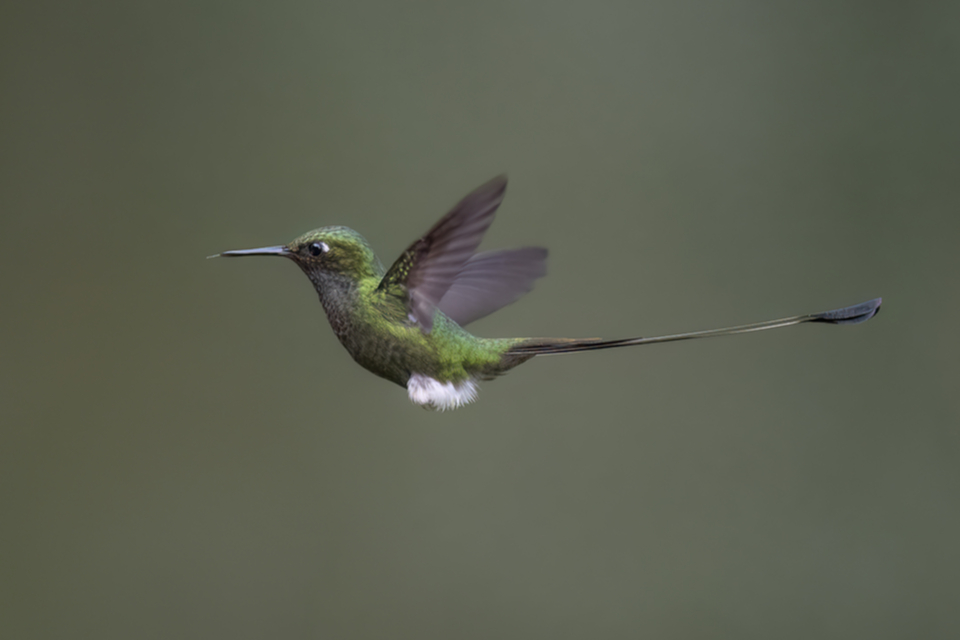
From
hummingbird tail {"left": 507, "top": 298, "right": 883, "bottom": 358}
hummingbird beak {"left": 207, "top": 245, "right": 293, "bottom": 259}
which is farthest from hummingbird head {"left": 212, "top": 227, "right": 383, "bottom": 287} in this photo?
hummingbird tail {"left": 507, "top": 298, "right": 883, "bottom": 358}

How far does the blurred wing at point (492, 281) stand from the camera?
51 centimetres

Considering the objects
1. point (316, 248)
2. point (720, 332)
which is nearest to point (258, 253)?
point (316, 248)

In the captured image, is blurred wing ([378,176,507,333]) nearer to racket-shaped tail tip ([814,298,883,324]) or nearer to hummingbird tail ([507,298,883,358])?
hummingbird tail ([507,298,883,358])

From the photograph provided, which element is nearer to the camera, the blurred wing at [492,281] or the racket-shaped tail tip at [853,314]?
the racket-shaped tail tip at [853,314]

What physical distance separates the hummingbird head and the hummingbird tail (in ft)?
0.39

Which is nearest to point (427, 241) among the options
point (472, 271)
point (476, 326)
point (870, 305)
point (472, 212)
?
point (472, 212)

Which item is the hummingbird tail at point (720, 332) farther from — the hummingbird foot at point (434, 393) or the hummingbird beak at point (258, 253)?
the hummingbird beak at point (258, 253)

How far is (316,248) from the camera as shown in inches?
17.1

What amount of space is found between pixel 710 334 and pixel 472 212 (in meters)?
0.14

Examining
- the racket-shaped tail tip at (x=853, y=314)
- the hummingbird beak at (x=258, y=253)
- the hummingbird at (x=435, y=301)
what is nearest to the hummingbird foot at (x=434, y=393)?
the hummingbird at (x=435, y=301)

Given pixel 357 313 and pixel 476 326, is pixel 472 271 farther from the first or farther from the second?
pixel 476 326

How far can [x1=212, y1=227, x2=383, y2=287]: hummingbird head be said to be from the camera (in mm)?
433

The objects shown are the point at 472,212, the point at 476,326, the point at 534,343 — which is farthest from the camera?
the point at 476,326

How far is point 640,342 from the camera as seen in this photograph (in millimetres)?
383
